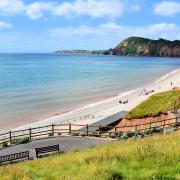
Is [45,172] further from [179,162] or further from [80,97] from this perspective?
[80,97]

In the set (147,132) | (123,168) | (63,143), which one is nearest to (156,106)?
(147,132)

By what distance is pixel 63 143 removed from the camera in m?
25.3

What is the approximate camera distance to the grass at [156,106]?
35134 mm

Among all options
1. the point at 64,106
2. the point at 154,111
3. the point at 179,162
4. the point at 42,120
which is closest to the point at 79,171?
the point at 179,162

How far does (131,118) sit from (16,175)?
25.1m

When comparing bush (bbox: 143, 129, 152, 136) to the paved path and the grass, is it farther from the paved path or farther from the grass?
the grass

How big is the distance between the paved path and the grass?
9.95 metres

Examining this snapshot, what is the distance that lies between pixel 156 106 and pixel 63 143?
15.4 meters

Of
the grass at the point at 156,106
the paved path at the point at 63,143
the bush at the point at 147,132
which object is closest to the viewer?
the paved path at the point at 63,143

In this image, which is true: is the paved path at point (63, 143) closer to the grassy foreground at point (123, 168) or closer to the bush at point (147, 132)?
the bush at point (147, 132)

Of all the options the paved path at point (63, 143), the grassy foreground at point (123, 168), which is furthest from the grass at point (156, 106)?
the grassy foreground at point (123, 168)

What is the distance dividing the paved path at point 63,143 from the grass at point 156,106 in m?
9.95

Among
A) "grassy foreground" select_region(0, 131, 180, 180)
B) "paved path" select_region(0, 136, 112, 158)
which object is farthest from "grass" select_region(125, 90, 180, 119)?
"grassy foreground" select_region(0, 131, 180, 180)

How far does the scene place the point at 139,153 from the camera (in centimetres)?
1274
